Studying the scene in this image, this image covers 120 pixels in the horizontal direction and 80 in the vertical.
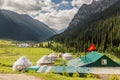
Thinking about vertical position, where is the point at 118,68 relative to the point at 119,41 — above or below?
below

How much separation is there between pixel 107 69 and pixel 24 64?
1791 cm

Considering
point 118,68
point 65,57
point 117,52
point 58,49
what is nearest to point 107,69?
point 118,68

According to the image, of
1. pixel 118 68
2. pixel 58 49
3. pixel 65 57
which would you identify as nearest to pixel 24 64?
pixel 118 68

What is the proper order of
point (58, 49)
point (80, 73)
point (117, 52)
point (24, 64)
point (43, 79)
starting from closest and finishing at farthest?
point (43, 79) → point (80, 73) → point (24, 64) → point (117, 52) → point (58, 49)

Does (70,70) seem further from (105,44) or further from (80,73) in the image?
(105,44)

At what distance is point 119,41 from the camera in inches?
7776

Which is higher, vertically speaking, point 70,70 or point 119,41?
point 119,41

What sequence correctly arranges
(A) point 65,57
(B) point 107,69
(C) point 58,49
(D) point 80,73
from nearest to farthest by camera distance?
(D) point 80,73
(B) point 107,69
(A) point 65,57
(C) point 58,49

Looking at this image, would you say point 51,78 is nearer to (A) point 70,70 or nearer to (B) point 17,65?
(A) point 70,70

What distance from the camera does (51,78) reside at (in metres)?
28.5

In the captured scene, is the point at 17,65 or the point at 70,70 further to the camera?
the point at 17,65

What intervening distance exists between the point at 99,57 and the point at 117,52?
100526mm

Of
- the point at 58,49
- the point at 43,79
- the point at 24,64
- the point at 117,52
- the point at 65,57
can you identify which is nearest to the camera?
the point at 43,79

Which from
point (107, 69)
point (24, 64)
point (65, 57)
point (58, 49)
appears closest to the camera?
point (107, 69)
